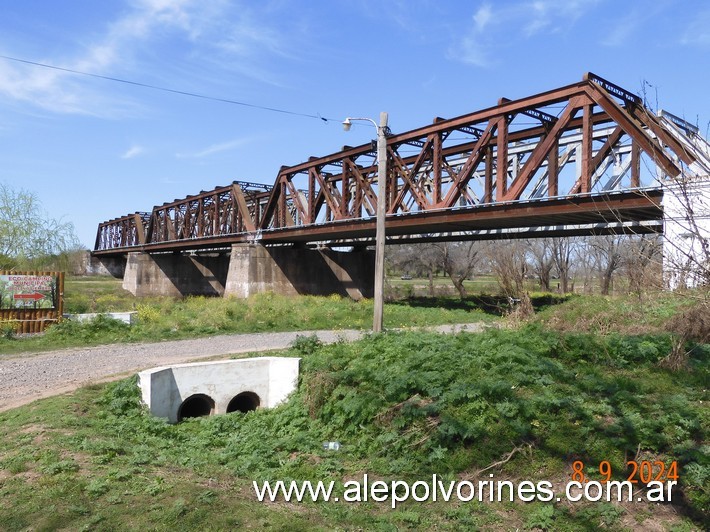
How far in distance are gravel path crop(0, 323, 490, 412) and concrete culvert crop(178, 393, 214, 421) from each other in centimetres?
135

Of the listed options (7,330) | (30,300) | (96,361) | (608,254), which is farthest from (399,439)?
(608,254)

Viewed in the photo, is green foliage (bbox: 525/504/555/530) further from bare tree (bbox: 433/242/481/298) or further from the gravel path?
bare tree (bbox: 433/242/481/298)

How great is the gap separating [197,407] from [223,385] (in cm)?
115

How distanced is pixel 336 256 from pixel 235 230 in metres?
9.73

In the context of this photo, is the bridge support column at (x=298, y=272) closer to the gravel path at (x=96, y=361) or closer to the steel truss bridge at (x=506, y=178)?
the steel truss bridge at (x=506, y=178)

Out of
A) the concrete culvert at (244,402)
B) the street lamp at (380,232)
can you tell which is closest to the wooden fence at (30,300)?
the concrete culvert at (244,402)

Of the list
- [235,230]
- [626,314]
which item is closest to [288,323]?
[626,314]

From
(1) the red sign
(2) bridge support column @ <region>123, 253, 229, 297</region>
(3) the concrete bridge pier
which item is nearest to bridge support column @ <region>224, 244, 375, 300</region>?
(3) the concrete bridge pier

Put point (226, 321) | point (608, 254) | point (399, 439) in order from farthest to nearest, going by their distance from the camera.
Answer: point (608, 254)
point (226, 321)
point (399, 439)

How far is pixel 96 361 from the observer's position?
50.0 ft

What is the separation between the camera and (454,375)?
8969mm

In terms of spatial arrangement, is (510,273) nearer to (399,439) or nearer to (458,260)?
(399,439)

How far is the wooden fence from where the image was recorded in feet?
66.5

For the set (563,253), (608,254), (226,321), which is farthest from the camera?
(563,253)
